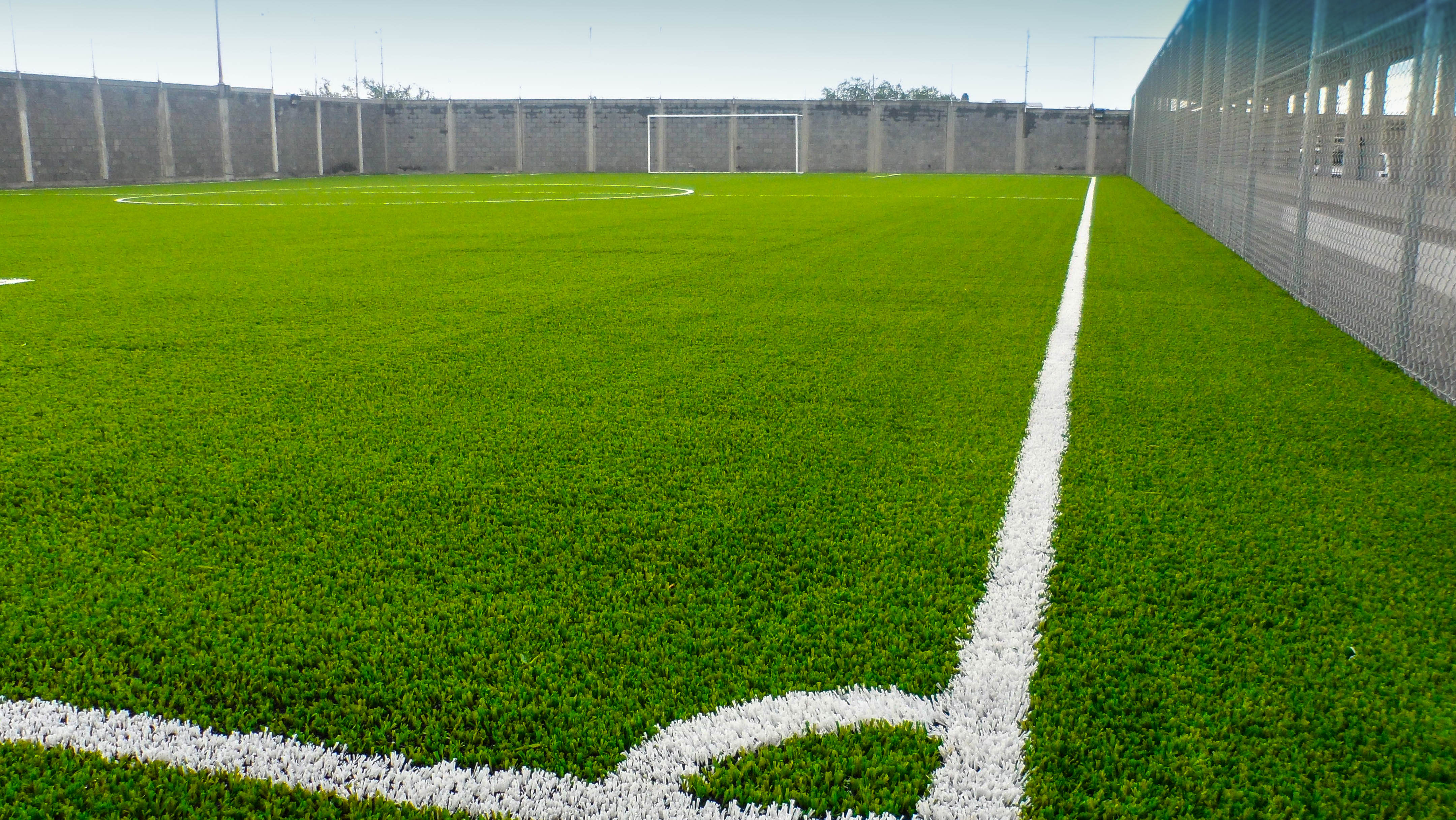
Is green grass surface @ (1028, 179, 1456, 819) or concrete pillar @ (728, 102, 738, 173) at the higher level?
concrete pillar @ (728, 102, 738, 173)

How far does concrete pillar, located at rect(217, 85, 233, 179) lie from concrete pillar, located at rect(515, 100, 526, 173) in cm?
1004

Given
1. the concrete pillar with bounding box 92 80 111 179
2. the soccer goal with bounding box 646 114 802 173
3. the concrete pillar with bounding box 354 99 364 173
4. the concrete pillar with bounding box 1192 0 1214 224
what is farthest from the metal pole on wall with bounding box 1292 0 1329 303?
the concrete pillar with bounding box 354 99 364 173

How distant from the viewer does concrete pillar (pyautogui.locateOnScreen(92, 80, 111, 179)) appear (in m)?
26.8

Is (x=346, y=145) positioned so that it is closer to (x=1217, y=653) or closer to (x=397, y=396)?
(x=397, y=396)

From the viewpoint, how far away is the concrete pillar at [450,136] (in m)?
39.1

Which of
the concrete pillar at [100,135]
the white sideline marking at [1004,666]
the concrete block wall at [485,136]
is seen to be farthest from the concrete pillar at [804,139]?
the white sideline marking at [1004,666]

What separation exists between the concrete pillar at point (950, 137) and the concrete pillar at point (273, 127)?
21.5 m

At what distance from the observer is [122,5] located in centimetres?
5309

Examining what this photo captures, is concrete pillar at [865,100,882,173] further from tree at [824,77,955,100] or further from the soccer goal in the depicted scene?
tree at [824,77,955,100]

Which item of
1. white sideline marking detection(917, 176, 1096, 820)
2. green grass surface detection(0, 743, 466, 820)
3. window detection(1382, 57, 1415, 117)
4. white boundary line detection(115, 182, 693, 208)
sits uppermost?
window detection(1382, 57, 1415, 117)

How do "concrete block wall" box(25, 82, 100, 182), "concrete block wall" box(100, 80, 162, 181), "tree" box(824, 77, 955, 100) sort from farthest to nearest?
1. "tree" box(824, 77, 955, 100)
2. "concrete block wall" box(100, 80, 162, 181)
3. "concrete block wall" box(25, 82, 100, 182)

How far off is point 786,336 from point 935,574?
275 cm

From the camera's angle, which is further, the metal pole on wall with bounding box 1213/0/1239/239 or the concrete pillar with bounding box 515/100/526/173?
the concrete pillar with bounding box 515/100/526/173

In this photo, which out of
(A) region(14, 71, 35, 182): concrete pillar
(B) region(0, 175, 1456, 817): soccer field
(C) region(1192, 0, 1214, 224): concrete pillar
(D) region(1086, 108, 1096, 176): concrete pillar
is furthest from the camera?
(D) region(1086, 108, 1096, 176): concrete pillar
